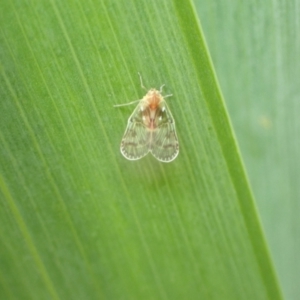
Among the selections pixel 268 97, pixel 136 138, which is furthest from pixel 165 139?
pixel 268 97

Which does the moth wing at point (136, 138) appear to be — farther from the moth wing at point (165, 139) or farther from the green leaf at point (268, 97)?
Result: the green leaf at point (268, 97)

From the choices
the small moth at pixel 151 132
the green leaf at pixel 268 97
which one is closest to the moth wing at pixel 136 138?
the small moth at pixel 151 132

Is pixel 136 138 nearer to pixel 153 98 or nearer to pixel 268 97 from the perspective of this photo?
pixel 153 98

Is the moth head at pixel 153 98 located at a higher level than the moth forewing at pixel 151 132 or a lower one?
higher

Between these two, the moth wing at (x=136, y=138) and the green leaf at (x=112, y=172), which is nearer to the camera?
the green leaf at (x=112, y=172)

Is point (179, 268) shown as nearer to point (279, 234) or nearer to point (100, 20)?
point (279, 234)

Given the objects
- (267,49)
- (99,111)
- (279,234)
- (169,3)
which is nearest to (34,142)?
(99,111)

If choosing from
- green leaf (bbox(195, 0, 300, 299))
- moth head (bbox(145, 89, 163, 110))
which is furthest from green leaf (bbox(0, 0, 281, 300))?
green leaf (bbox(195, 0, 300, 299))

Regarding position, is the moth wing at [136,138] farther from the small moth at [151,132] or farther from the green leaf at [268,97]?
the green leaf at [268,97]
